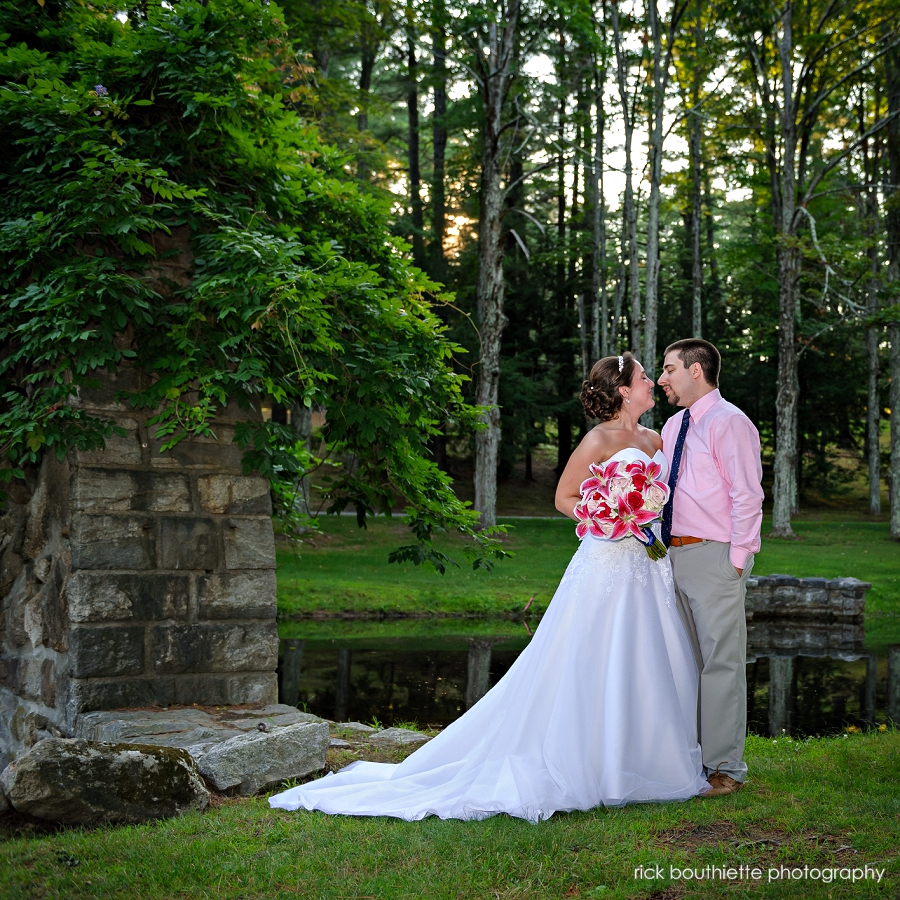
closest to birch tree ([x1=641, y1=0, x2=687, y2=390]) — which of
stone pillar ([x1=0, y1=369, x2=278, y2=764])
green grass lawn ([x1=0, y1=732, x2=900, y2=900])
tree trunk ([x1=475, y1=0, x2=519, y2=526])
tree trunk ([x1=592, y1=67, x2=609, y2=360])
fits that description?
tree trunk ([x1=592, y1=67, x2=609, y2=360])

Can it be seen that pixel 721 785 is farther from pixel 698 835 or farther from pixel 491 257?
pixel 491 257

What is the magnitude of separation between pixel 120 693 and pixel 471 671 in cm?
617

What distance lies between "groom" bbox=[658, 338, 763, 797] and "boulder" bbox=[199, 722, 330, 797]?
1.98 metres

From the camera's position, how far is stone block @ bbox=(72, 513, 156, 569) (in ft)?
18.0

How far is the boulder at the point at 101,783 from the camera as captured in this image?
3.98 metres

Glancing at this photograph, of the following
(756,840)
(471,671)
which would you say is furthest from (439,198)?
(756,840)

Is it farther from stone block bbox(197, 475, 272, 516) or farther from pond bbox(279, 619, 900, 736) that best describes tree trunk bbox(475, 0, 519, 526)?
stone block bbox(197, 475, 272, 516)

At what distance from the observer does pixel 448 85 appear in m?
23.5

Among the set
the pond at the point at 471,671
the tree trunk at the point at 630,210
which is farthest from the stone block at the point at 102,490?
the tree trunk at the point at 630,210

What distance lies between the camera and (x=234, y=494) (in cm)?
600

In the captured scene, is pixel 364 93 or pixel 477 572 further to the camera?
pixel 364 93

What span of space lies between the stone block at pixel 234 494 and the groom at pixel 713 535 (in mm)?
2712

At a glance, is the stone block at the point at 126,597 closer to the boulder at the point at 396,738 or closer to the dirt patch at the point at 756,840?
the boulder at the point at 396,738

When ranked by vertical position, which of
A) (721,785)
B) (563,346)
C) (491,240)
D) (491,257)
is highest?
(491,240)
